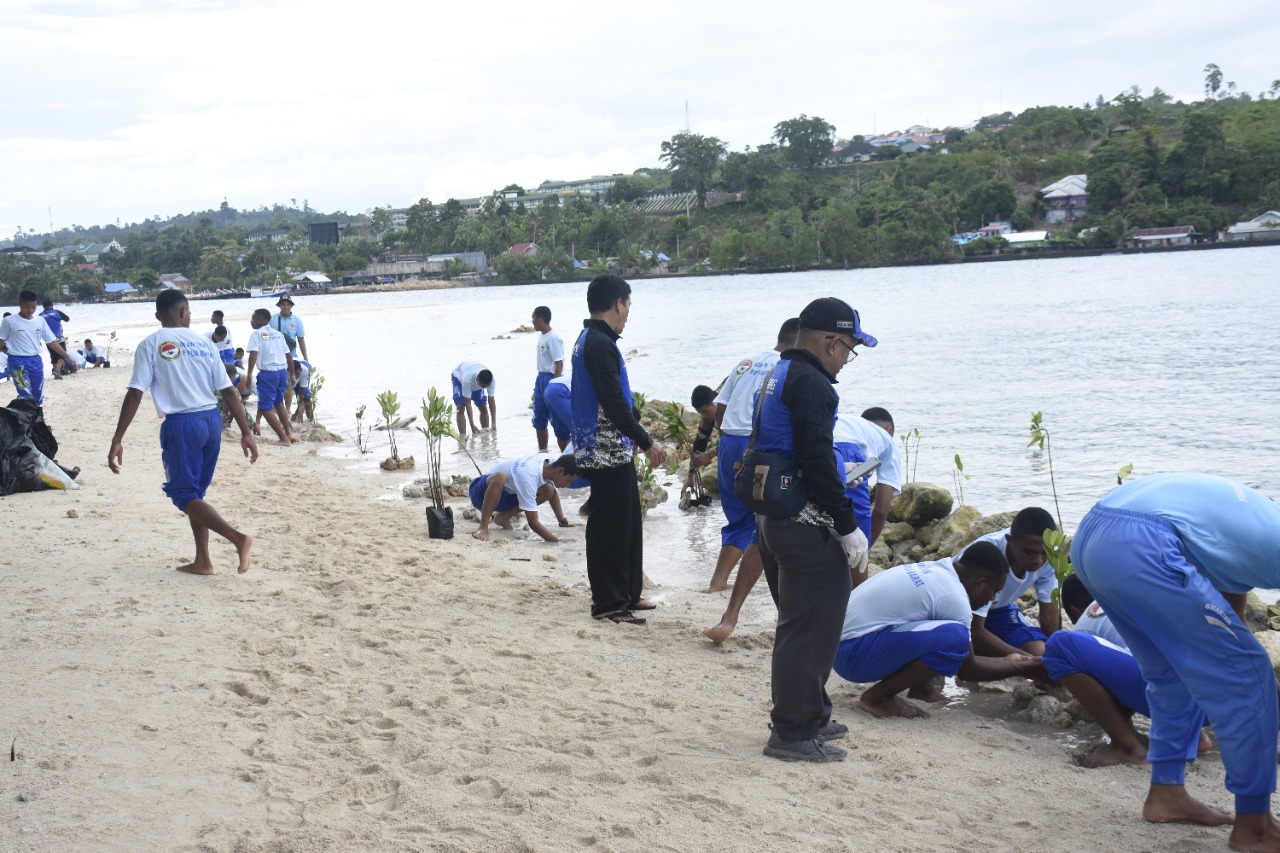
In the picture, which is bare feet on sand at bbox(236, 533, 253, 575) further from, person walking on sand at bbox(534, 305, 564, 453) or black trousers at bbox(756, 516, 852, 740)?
person walking on sand at bbox(534, 305, 564, 453)

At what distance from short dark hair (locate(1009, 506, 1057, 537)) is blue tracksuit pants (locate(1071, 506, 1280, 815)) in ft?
4.69

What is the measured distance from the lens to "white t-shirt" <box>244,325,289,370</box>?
14195 millimetres

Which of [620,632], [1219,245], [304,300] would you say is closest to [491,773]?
[620,632]

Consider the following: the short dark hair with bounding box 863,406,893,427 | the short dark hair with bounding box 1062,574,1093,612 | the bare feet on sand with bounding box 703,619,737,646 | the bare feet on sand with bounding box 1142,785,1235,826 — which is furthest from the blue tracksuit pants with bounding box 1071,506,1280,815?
the short dark hair with bounding box 863,406,893,427

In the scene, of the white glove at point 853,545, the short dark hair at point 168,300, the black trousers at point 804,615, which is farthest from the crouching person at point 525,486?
the white glove at point 853,545

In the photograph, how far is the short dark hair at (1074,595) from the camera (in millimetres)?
5266

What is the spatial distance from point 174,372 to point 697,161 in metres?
126

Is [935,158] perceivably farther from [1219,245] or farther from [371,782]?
[371,782]

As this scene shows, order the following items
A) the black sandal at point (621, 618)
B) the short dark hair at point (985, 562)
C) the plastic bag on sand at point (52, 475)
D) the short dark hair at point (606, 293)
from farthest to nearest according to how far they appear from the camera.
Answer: the plastic bag on sand at point (52, 475) < the black sandal at point (621, 618) < the short dark hair at point (606, 293) < the short dark hair at point (985, 562)

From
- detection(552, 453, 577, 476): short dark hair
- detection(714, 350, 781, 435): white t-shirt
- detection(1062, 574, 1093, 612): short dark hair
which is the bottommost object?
detection(1062, 574, 1093, 612): short dark hair

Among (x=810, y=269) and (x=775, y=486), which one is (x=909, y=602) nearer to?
(x=775, y=486)

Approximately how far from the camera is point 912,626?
4.82 m

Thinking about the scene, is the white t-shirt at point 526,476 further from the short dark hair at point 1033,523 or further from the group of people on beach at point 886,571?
the short dark hair at point 1033,523

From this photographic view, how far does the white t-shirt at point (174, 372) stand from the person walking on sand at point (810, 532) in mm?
3984
